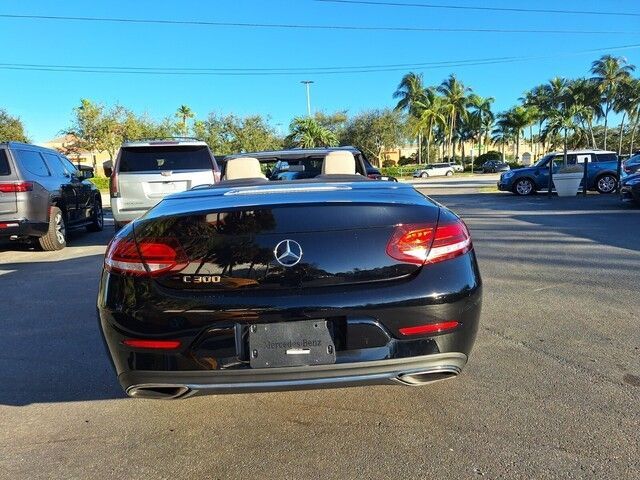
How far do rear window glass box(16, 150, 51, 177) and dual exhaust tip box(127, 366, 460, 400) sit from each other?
7184 mm

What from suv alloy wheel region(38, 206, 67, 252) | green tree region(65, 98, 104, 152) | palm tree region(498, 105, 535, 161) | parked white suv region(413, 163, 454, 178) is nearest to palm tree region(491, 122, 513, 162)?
palm tree region(498, 105, 535, 161)

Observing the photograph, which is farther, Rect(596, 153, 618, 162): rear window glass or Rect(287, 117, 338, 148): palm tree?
Rect(287, 117, 338, 148): palm tree

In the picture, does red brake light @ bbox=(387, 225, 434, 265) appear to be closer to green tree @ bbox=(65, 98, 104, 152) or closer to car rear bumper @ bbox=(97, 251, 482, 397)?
car rear bumper @ bbox=(97, 251, 482, 397)

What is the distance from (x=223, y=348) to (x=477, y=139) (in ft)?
270

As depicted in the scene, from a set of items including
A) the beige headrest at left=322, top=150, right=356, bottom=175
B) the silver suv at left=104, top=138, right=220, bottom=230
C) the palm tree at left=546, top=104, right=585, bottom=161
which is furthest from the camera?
the palm tree at left=546, top=104, right=585, bottom=161

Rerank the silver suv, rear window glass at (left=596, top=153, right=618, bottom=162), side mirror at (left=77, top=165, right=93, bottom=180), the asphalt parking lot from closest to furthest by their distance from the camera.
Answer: the asphalt parking lot → the silver suv → side mirror at (left=77, top=165, right=93, bottom=180) → rear window glass at (left=596, top=153, right=618, bottom=162)

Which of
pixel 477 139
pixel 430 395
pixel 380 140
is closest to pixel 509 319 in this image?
pixel 430 395

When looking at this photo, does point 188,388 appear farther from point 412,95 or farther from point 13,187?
point 412,95

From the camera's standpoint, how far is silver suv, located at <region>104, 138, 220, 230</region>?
27.1 feet

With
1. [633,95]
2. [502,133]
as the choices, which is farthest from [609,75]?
[502,133]

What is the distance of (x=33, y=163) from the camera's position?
867 cm

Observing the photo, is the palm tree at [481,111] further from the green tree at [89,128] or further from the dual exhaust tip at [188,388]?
the dual exhaust tip at [188,388]

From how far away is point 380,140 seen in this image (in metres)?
62.2

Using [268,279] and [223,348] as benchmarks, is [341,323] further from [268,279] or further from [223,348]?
[223,348]
